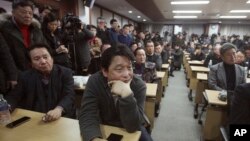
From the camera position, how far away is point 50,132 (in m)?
1.20

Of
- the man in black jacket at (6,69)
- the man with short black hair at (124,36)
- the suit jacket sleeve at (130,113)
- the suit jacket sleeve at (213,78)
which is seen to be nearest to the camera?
the suit jacket sleeve at (130,113)

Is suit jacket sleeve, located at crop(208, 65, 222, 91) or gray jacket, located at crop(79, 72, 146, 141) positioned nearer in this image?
gray jacket, located at crop(79, 72, 146, 141)

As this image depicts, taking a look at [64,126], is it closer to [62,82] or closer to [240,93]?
[62,82]

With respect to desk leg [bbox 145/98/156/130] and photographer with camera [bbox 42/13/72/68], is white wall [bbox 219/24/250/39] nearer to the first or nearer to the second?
desk leg [bbox 145/98/156/130]

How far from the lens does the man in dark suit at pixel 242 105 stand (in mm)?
1550

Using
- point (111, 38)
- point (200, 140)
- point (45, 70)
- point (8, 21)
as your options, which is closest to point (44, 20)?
point (8, 21)

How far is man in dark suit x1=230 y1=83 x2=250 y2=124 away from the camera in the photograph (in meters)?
1.55

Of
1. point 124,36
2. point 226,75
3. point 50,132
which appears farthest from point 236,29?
point 50,132

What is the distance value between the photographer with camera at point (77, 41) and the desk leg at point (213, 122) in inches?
79.8

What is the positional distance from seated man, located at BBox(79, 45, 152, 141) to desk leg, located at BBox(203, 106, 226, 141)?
1.25 m

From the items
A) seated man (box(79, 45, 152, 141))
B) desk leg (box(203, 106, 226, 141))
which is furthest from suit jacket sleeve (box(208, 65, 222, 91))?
seated man (box(79, 45, 152, 141))

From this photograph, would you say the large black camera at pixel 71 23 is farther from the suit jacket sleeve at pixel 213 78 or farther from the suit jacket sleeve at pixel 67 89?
the suit jacket sleeve at pixel 213 78

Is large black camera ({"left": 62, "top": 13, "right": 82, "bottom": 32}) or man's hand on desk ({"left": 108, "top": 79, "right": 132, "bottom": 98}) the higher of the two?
large black camera ({"left": 62, "top": 13, "right": 82, "bottom": 32})

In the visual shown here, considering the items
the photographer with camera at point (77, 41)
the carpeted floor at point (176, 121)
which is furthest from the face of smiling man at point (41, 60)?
the carpeted floor at point (176, 121)
